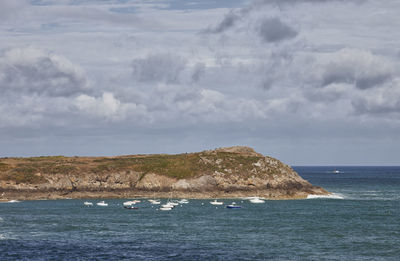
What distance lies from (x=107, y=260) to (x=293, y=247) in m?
28.1

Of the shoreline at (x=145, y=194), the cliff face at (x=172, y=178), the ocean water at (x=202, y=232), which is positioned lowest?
the ocean water at (x=202, y=232)

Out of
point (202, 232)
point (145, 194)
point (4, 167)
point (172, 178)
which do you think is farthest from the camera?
point (4, 167)

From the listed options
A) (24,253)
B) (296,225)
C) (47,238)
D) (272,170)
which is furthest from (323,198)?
(24,253)

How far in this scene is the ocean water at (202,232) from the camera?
2938 inches

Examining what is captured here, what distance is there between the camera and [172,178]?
165250 mm

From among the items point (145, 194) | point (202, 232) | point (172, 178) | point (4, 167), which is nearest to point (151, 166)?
point (172, 178)

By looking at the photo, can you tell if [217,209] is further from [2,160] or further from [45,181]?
[2,160]

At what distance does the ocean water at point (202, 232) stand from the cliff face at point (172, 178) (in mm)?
16583

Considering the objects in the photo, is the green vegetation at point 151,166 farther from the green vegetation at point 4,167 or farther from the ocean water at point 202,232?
the ocean water at point 202,232

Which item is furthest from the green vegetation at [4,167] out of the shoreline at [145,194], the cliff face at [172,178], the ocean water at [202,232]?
the ocean water at [202,232]

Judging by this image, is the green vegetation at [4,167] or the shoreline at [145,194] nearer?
the shoreline at [145,194]

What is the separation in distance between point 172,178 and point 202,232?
232 ft

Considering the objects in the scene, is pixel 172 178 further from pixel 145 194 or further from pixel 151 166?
pixel 151 166

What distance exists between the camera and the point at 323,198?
160000mm
